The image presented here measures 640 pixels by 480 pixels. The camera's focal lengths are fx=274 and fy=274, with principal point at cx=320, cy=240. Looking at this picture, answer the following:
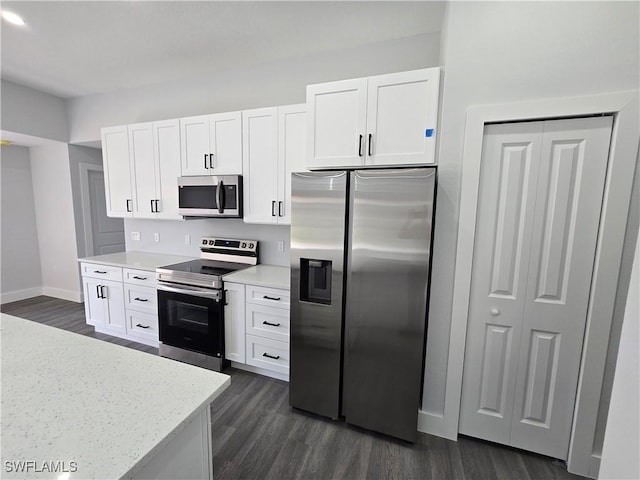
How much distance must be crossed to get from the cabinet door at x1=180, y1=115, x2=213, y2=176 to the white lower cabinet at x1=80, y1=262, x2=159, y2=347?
1.15 m

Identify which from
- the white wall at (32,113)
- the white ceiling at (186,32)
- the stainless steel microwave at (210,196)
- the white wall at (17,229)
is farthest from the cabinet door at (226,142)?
the white wall at (17,229)

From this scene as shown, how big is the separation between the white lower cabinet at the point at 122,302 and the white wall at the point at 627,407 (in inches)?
125

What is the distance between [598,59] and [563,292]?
1.27 meters

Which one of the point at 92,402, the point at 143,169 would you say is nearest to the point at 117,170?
the point at 143,169

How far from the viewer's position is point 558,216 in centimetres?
159

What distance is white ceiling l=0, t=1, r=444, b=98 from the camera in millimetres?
2006

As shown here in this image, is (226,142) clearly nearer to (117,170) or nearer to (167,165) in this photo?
(167,165)

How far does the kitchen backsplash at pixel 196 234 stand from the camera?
9.61 ft

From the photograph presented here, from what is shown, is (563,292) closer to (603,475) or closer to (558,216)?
(558,216)

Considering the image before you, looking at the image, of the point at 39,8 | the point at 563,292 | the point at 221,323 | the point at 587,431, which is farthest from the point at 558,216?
the point at 39,8

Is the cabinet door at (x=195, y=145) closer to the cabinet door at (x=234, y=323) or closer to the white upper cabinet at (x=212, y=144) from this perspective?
the white upper cabinet at (x=212, y=144)

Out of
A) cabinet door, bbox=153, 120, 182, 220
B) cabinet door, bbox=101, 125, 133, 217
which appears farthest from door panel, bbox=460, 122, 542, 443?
cabinet door, bbox=101, 125, 133, 217

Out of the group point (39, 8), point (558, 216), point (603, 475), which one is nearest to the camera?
point (603, 475)

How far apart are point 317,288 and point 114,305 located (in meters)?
2.56
